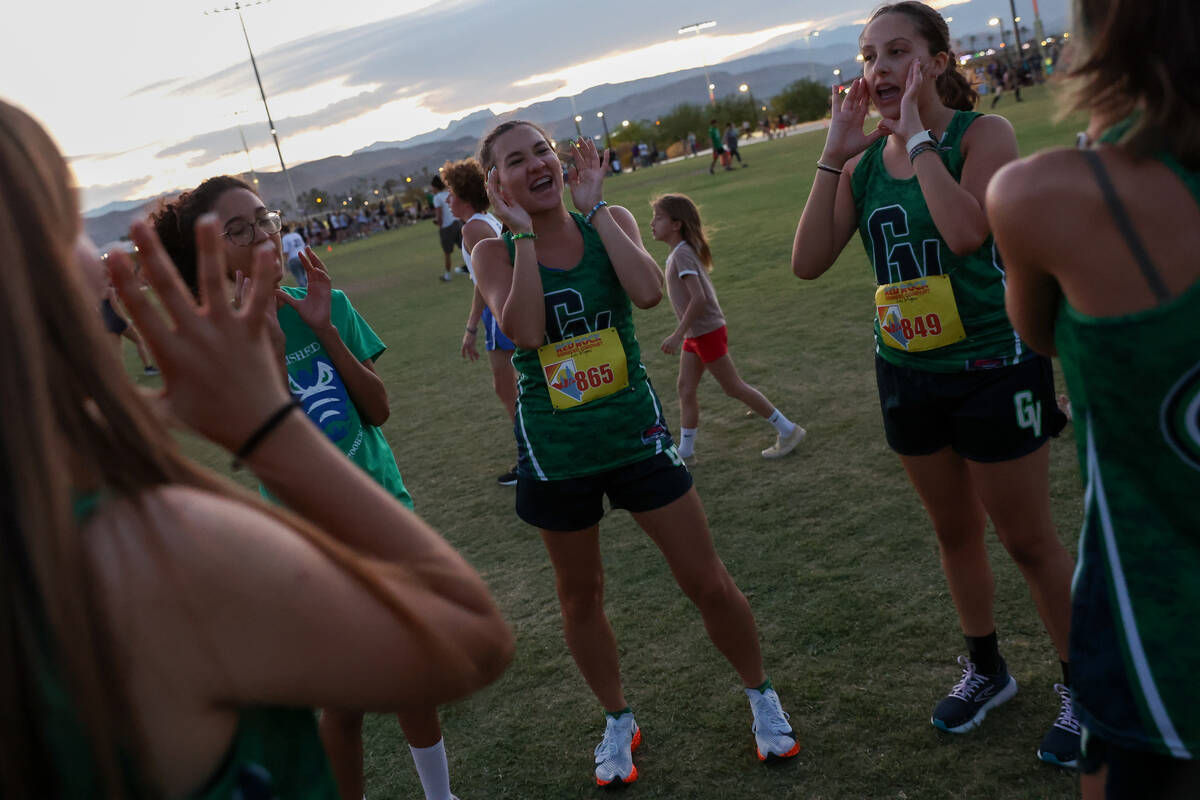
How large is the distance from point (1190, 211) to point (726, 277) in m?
11.9

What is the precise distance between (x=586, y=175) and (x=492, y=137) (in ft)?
1.35

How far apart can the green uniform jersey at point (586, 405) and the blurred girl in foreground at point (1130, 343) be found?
1803 mm

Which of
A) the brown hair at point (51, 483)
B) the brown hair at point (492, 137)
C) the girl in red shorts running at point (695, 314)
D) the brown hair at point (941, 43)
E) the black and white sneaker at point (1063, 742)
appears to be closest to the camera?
the brown hair at point (51, 483)

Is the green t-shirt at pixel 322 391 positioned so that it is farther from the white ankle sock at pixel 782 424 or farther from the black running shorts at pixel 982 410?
the white ankle sock at pixel 782 424

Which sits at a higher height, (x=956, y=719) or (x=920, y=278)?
(x=920, y=278)

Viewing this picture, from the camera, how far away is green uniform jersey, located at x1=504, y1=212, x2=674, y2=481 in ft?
10.7

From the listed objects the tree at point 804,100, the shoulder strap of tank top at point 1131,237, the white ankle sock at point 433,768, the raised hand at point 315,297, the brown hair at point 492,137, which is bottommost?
the white ankle sock at point 433,768

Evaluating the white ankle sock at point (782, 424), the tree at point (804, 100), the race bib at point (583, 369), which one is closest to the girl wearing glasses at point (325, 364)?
the race bib at point (583, 369)

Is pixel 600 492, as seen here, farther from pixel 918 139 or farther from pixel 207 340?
pixel 207 340

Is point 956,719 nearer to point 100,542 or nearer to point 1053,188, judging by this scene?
point 1053,188

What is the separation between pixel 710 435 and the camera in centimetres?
699

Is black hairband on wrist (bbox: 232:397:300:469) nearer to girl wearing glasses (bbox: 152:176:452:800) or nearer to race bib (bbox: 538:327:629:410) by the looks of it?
girl wearing glasses (bbox: 152:176:452:800)

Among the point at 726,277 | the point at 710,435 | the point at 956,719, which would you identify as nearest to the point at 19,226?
the point at 956,719

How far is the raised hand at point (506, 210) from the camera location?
334 centimetres
